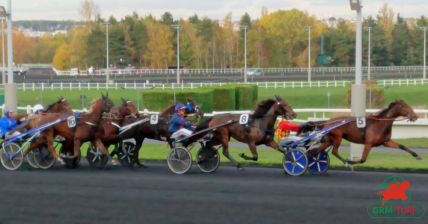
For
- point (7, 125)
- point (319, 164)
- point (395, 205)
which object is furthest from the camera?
point (7, 125)

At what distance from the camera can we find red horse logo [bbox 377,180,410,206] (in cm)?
1113

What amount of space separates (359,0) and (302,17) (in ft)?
230

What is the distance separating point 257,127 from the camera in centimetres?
1438

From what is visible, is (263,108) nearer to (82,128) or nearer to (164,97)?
(82,128)

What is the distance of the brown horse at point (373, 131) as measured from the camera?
45.3 ft

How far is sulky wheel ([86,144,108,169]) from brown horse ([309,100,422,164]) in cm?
423

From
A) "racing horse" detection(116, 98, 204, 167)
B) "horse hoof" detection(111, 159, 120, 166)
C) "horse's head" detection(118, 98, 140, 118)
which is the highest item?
"horse's head" detection(118, 98, 140, 118)

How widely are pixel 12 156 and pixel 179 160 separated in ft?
10.9

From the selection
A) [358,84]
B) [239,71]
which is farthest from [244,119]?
[239,71]

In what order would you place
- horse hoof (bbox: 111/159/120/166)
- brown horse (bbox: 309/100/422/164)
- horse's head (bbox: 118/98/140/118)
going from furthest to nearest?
horse's head (bbox: 118/98/140/118), horse hoof (bbox: 111/159/120/166), brown horse (bbox: 309/100/422/164)

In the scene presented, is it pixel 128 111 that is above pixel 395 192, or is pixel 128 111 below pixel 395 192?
above

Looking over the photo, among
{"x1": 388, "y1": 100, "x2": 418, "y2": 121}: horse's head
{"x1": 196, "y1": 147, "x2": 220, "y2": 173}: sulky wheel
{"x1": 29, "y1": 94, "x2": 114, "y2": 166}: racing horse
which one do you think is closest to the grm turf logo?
{"x1": 388, "y1": 100, "x2": 418, "y2": 121}: horse's head

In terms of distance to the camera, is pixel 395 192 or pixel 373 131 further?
pixel 373 131

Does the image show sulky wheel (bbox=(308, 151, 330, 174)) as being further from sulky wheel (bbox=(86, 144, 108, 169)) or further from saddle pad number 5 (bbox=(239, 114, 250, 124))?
sulky wheel (bbox=(86, 144, 108, 169))
